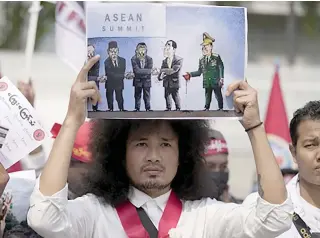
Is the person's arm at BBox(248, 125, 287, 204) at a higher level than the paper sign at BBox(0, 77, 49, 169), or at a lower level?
lower

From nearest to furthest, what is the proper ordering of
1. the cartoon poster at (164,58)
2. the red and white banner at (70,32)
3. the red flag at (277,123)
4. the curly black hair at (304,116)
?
the cartoon poster at (164,58)
the curly black hair at (304,116)
the red and white banner at (70,32)
the red flag at (277,123)

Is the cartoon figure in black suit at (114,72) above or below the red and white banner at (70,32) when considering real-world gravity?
below

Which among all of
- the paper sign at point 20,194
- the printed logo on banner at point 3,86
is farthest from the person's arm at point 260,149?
the paper sign at point 20,194

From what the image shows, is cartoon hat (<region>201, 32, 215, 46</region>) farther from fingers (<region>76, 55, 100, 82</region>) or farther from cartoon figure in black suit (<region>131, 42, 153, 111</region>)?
fingers (<region>76, 55, 100, 82</region>)

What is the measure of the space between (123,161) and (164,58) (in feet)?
1.64

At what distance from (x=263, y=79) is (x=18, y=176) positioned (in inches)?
424

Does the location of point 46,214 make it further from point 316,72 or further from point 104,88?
point 316,72

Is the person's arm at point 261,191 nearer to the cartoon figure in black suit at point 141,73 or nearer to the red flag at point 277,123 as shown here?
the cartoon figure in black suit at point 141,73

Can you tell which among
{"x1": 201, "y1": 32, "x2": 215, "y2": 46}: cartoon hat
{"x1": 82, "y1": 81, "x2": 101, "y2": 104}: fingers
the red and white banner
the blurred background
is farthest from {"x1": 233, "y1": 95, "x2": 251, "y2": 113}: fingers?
the blurred background

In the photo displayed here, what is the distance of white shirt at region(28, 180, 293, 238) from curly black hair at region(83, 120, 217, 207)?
0.04 metres

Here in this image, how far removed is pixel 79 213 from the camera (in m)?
2.82

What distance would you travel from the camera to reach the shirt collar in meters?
2.96

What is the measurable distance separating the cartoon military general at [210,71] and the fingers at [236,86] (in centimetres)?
3

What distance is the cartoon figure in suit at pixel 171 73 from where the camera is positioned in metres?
2.75
